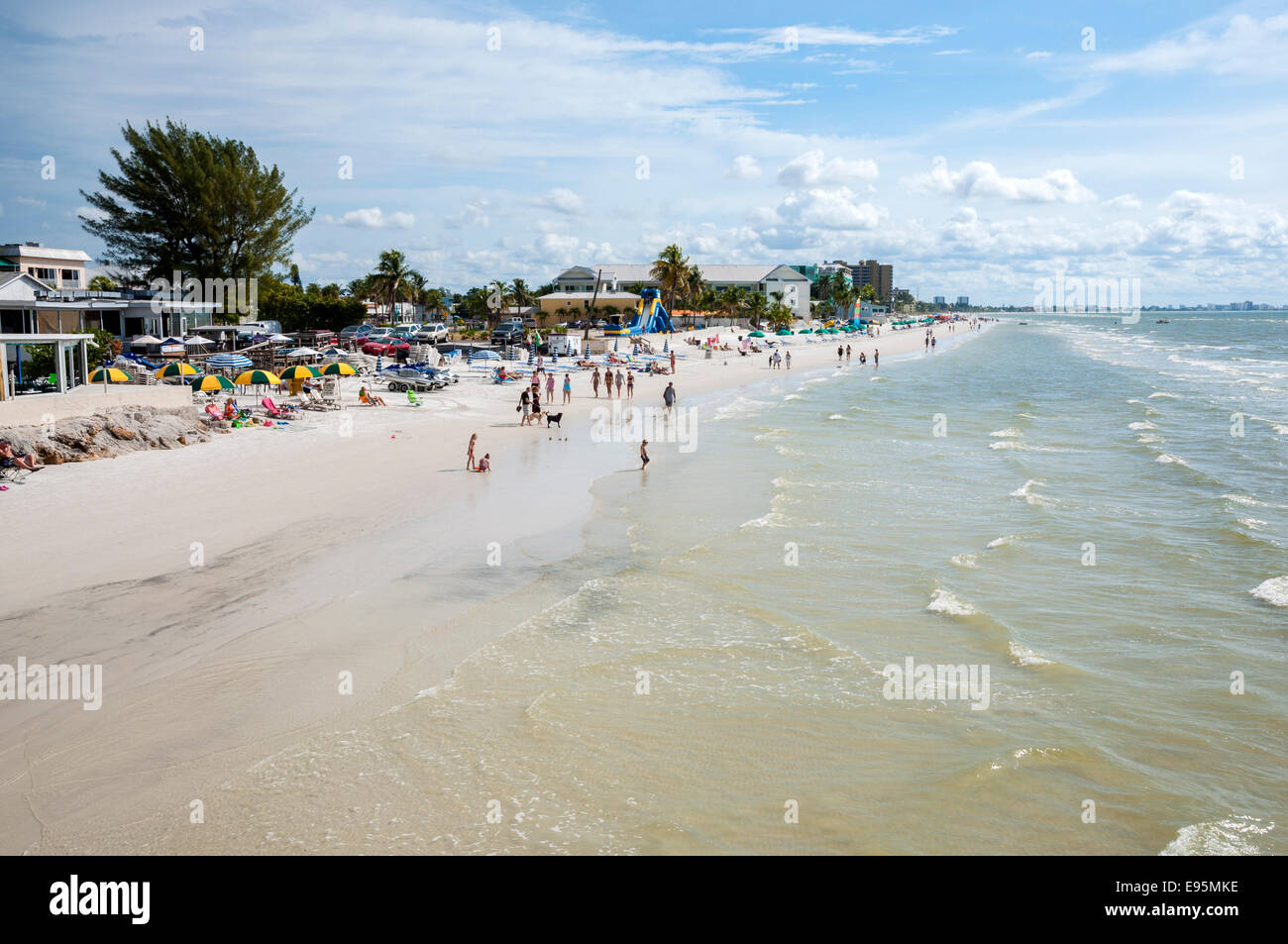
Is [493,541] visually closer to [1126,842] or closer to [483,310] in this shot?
[1126,842]

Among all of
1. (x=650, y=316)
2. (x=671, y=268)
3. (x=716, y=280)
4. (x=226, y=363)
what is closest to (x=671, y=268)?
(x=671, y=268)

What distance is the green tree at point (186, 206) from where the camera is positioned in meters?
51.4

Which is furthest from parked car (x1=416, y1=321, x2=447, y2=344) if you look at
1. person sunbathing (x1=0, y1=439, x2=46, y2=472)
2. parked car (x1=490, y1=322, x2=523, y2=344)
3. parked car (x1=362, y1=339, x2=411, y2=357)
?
person sunbathing (x1=0, y1=439, x2=46, y2=472)

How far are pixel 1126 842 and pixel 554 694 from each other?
6.12 m

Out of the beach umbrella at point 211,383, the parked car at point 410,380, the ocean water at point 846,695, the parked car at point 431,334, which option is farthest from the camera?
the parked car at point 431,334

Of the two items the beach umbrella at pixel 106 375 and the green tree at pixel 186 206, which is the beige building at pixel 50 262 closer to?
the green tree at pixel 186 206

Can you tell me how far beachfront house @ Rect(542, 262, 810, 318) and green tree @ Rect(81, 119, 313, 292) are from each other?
55.0m

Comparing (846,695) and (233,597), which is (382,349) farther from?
(846,695)

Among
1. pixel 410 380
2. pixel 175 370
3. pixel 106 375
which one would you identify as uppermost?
pixel 175 370

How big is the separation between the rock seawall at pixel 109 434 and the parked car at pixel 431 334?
35.6 metres

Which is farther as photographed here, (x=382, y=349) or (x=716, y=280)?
(x=716, y=280)

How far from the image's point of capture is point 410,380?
134 ft

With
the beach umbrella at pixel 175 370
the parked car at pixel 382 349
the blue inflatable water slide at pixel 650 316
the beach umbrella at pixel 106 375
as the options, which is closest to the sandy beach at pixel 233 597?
the beach umbrella at pixel 106 375

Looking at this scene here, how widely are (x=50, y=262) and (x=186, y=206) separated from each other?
12364 millimetres
